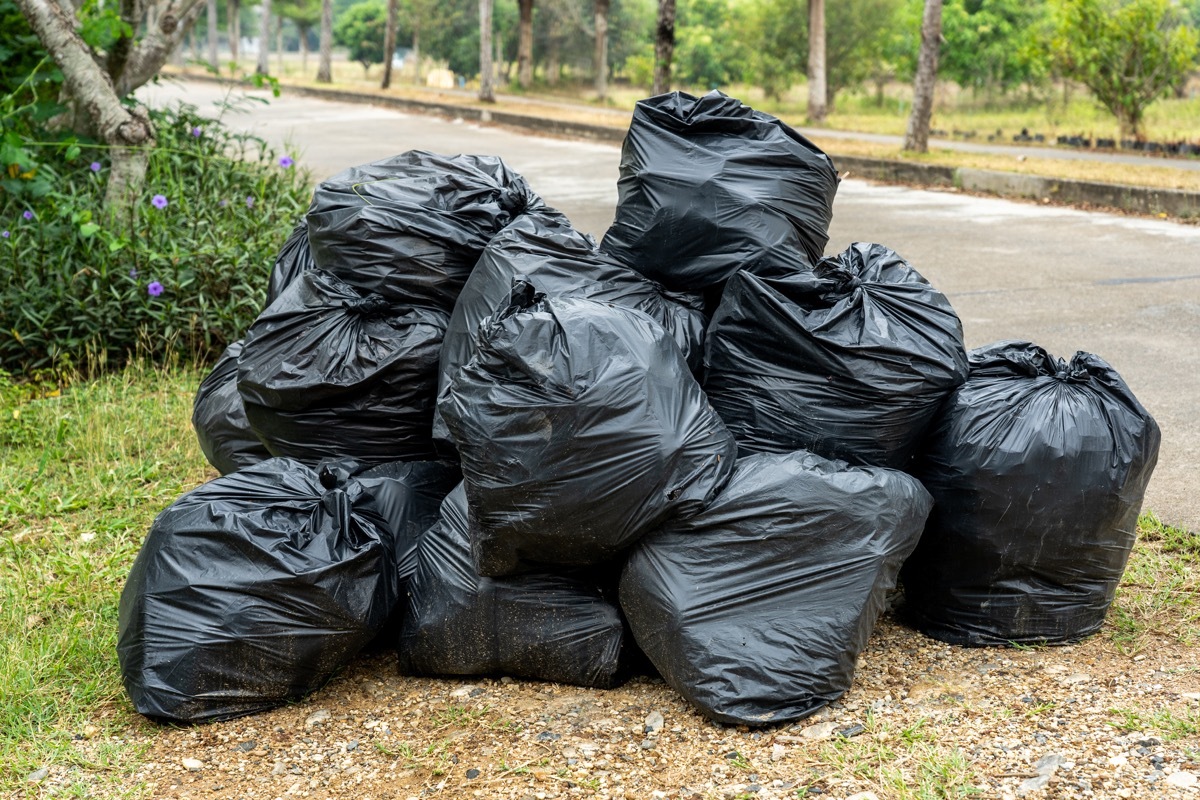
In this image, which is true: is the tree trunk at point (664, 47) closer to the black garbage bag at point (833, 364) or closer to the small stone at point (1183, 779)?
the black garbage bag at point (833, 364)

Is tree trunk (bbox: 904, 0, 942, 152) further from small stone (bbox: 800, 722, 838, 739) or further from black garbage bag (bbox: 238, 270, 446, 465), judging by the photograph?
small stone (bbox: 800, 722, 838, 739)

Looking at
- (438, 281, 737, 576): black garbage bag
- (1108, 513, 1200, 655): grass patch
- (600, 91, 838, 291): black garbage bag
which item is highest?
(600, 91, 838, 291): black garbage bag

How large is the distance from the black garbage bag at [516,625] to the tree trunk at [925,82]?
36.0 feet

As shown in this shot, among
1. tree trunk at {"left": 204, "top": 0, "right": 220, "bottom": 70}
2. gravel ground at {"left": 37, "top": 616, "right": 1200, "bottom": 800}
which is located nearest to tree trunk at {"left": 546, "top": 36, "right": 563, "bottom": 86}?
tree trunk at {"left": 204, "top": 0, "right": 220, "bottom": 70}

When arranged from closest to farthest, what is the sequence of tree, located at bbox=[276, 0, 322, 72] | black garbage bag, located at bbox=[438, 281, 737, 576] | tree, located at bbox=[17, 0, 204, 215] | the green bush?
black garbage bag, located at bbox=[438, 281, 737, 576] < the green bush < tree, located at bbox=[17, 0, 204, 215] < tree, located at bbox=[276, 0, 322, 72]

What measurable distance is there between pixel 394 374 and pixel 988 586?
1545 mm

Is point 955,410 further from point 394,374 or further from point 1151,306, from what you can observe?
point 1151,306

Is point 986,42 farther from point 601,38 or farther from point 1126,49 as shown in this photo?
point 1126,49

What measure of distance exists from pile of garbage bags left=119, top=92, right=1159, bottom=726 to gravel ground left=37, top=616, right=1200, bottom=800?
74 millimetres

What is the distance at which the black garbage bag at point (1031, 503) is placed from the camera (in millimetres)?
2545

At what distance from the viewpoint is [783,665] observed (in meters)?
2.30

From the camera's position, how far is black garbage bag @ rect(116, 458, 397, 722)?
2.42 m

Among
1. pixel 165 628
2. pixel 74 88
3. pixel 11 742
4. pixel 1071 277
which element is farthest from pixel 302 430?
pixel 1071 277

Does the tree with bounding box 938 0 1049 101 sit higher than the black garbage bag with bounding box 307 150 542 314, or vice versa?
the tree with bounding box 938 0 1049 101
